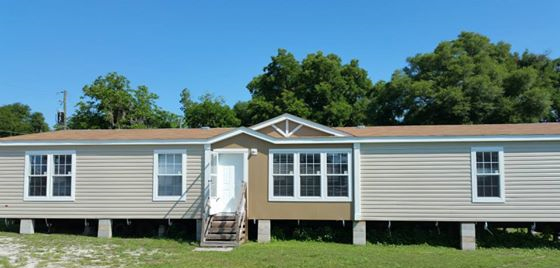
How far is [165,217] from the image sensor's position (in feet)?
48.2

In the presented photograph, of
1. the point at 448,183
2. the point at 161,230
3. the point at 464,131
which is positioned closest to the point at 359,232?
the point at 448,183

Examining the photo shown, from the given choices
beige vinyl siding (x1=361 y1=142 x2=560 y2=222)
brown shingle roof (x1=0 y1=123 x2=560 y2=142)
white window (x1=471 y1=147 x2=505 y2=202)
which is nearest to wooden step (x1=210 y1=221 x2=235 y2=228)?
brown shingle roof (x1=0 y1=123 x2=560 y2=142)

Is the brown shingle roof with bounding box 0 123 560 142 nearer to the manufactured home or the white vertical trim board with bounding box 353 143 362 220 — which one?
the manufactured home

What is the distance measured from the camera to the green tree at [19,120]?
60.5 meters

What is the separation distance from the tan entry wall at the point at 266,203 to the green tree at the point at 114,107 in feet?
74.2

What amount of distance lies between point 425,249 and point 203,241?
5.80 m

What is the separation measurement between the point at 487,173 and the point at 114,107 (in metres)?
28.5

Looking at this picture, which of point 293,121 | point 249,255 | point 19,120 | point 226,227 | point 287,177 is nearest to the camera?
point 249,255

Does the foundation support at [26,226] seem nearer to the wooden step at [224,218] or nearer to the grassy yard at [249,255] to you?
the grassy yard at [249,255]

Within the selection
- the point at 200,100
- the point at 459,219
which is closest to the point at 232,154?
the point at 459,219

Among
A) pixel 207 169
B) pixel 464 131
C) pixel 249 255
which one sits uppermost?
pixel 464 131

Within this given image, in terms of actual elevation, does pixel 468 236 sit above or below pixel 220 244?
above

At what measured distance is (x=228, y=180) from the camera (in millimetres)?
14836

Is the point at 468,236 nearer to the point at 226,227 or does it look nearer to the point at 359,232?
the point at 359,232
